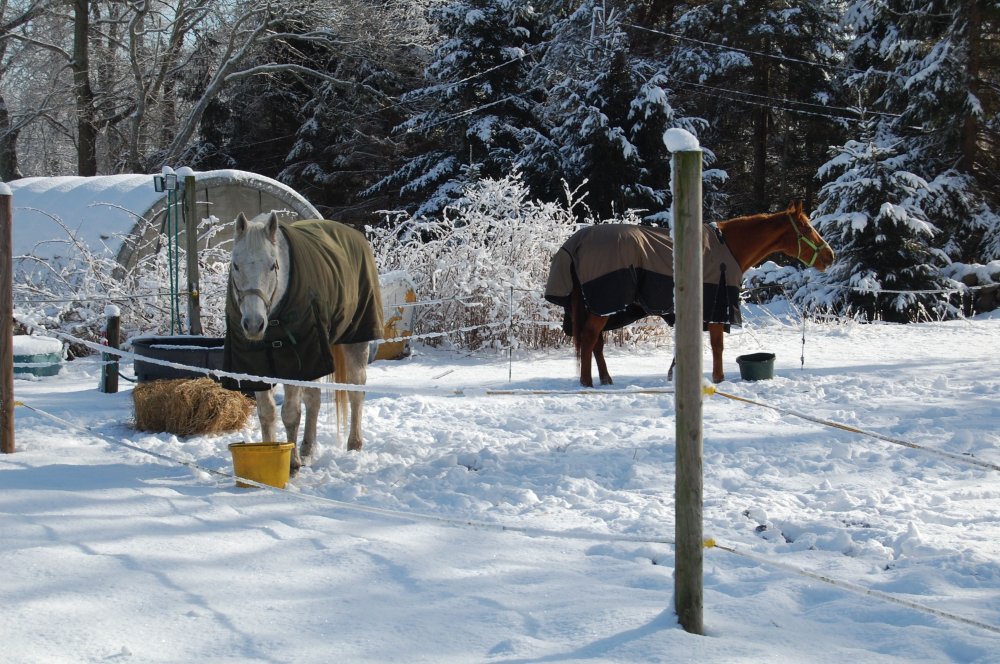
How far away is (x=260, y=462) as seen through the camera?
4.74m

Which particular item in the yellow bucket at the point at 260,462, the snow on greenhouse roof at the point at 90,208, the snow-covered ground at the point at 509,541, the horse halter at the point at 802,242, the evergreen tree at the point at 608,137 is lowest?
the snow-covered ground at the point at 509,541

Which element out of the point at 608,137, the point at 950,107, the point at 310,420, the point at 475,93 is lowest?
the point at 310,420

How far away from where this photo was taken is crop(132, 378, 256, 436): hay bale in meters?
6.23

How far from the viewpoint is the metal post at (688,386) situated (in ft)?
9.47

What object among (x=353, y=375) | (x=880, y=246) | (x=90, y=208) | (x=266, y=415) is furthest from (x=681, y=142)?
(x=880, y=246)

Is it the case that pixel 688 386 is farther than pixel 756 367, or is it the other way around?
pixel 756 367

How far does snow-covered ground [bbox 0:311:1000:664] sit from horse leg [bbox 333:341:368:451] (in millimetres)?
157

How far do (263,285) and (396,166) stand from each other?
2190 centimetres

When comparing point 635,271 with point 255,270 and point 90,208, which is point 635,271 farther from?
point 90,208

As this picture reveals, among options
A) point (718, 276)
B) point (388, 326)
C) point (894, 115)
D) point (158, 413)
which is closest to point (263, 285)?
point (158, 413)

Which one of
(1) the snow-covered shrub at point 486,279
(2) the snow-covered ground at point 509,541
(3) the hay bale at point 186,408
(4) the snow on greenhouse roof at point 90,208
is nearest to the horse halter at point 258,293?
(2) the snow-covered ground at point 509,541

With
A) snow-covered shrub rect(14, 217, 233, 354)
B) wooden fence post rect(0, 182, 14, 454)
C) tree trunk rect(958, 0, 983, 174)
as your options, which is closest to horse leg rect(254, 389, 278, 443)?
wooden fence post rect(0, 182, 14, 454)

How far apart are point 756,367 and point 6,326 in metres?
6.08

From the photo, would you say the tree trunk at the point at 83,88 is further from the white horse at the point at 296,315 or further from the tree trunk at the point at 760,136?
the white horse at the point at 296,315
